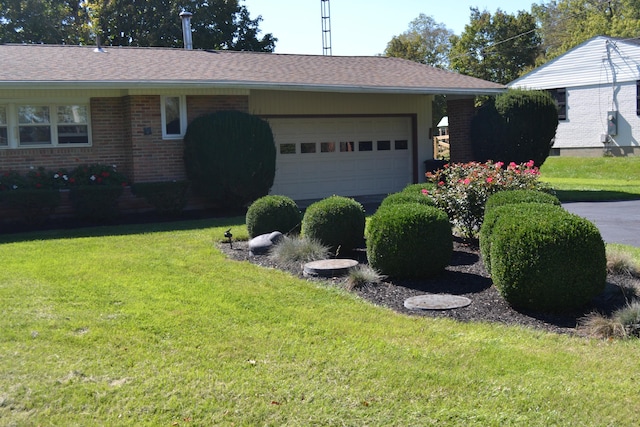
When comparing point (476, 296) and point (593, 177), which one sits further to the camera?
point (593, 177)

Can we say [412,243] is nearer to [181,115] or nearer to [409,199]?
[409,199]

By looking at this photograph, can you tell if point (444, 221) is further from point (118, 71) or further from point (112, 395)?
point (118, 71)

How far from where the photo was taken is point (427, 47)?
6844 centimetres

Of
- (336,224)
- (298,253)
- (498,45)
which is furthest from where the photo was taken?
(498,45)

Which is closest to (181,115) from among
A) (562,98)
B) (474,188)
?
(474,188)

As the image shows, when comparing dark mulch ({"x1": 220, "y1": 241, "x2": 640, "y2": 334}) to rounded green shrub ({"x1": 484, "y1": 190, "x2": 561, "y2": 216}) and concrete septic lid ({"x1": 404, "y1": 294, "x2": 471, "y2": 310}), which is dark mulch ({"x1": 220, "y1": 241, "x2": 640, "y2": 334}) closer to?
concrete septic lid ({"x1": 404, "y1": 294, "x2": 471, "y2": 310})

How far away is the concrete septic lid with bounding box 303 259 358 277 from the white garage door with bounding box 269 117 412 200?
9561 millimetres

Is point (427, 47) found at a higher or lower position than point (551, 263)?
higher

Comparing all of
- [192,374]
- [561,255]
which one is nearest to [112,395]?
[192,374]

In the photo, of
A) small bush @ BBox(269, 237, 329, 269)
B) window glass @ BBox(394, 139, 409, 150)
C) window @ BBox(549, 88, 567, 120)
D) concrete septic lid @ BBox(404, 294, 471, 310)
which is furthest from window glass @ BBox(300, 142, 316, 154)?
window @ BBox(549, 88, 567, 120)

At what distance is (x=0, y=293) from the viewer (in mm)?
7688

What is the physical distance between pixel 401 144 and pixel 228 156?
7.11 m

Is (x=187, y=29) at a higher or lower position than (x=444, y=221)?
higher

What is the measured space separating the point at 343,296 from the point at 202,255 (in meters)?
3.24
